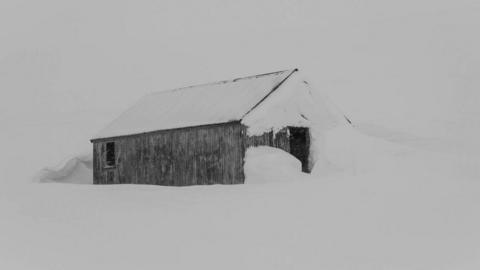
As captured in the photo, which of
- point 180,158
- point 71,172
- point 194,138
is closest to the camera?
point 194,138

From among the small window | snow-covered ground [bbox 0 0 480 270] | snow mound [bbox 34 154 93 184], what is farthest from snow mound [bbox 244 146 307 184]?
snow mound [bbox 34 154 93 184]

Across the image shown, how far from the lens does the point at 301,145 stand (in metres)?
25.0

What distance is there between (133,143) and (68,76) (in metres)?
37.5

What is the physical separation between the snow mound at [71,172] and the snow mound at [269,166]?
1046 cm

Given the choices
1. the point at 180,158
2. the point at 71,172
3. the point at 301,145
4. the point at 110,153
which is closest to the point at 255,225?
the point at 180,158

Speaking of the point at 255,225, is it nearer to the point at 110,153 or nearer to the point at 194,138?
the point at 194,138

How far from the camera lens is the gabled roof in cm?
2436

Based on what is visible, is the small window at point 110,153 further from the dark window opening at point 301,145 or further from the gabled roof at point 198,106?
the dark window opening at point 301,145

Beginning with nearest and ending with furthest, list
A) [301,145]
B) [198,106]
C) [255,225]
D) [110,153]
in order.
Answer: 1. [255,225]
2. [301,145]
3. [198,106]
4. [110,153]

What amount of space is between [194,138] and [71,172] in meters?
8.56

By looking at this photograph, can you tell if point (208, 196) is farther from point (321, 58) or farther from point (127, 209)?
point (321, 58)

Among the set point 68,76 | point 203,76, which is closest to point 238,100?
point 203,76

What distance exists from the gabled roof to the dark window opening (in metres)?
1.85

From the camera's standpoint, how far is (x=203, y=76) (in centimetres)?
5922
